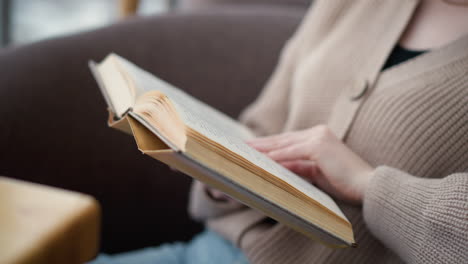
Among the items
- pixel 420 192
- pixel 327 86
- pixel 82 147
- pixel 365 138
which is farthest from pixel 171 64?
pixel 420 192

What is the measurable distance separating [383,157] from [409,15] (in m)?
0.22

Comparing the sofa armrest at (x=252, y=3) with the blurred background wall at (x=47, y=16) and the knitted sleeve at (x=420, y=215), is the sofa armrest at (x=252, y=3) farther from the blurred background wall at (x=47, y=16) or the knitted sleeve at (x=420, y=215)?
the knitted sleeve at (x=420, y=215)

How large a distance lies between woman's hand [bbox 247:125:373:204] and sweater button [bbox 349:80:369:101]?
108 millimetres

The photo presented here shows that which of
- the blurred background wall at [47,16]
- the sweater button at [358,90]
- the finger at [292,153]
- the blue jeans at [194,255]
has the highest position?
the sweater button at [358,90]

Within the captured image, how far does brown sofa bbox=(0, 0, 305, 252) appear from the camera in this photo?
0.85 m

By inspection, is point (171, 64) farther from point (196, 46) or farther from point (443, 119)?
A: point (443, 119)

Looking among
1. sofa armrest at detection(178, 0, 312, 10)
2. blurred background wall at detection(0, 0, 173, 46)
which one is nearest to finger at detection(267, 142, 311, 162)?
sofa armrest at detection(178, 0, 312, 10)

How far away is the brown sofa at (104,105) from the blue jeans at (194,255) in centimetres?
23

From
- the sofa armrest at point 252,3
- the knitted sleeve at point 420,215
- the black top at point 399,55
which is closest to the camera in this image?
the knitted sleeve at point 420,215

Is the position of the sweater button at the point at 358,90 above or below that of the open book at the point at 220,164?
below

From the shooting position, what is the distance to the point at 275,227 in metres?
0.64

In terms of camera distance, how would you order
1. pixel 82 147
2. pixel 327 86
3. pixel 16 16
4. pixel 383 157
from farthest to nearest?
pixel 16 16 → pixel 82 147 → pixel 327 86 → pixel 383 157

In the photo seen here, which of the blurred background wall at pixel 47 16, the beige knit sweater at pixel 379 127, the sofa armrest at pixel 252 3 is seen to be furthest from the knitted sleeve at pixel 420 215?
the blurred background wall at pixel 47 16

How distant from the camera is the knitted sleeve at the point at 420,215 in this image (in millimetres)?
448
